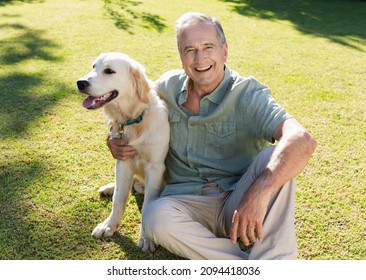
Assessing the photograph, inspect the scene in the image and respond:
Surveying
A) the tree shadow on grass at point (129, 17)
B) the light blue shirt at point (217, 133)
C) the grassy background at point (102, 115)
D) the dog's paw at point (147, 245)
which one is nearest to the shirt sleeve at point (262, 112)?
the light blue shirt at point (217, 133)

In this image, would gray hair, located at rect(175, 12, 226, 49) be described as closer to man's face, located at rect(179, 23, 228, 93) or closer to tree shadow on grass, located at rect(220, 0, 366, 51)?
man's face, located at rect(179, 23, 228, 93)

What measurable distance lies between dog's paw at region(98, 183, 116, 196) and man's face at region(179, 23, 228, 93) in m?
0.97

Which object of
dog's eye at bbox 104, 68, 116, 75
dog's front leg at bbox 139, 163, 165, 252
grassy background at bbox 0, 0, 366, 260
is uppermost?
dog's eye at bbox 104, 68, 116, 75

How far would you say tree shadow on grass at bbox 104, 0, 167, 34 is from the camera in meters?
7.78

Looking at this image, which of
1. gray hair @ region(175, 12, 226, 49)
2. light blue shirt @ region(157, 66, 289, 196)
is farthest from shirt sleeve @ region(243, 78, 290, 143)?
gray hair @ region(175, 12, 226, 49)

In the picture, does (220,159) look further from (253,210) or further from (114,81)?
(114,81)

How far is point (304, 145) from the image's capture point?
6.54ft

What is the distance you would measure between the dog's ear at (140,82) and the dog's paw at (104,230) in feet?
2.47

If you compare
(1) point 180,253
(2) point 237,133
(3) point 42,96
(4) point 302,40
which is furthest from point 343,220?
(4) point 302,40

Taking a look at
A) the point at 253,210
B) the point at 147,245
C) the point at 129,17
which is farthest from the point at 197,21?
the point at 129,17

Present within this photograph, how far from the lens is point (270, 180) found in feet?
6.39

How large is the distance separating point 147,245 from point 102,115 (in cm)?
192

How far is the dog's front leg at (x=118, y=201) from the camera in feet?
8.23

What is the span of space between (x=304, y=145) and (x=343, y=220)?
90 cm
